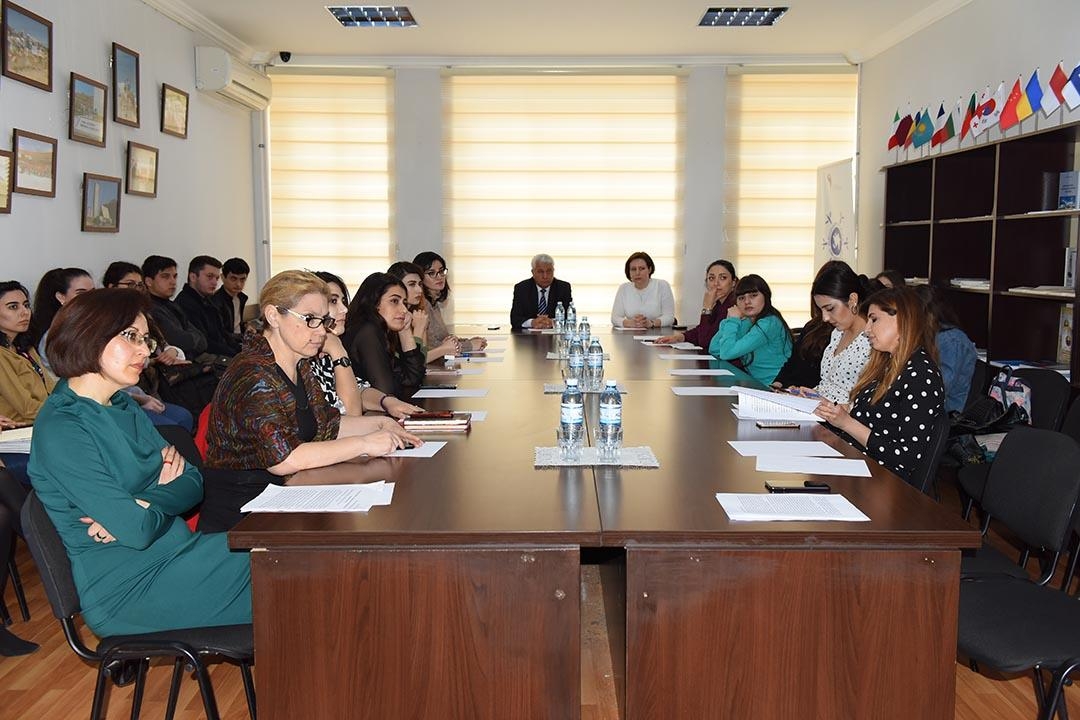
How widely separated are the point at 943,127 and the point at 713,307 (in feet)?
6.67

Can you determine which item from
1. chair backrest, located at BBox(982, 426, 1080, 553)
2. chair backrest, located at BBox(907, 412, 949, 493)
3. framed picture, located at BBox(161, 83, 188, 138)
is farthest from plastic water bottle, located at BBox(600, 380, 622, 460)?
framed picture, located at BBox(161, 83, 188, 138)

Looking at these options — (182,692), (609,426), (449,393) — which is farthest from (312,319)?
(449,393)

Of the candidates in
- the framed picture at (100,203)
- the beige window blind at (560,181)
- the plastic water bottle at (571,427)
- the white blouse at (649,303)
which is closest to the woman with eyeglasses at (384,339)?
the plastic water bottle at (571,427)

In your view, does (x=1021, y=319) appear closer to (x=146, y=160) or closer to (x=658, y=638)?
(x=658, y=638)

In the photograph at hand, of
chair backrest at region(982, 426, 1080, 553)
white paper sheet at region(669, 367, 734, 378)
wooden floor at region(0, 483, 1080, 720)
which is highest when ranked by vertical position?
white paper sheet at region(669, 367, 734, 378)

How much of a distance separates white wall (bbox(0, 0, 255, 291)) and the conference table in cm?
389

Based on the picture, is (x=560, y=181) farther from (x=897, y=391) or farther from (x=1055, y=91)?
(x=897, y=391)

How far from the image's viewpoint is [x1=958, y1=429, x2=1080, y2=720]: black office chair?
6.95 ft

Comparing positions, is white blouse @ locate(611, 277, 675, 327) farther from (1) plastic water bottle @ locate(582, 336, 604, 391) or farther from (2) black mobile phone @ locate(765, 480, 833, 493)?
(2) black mobile phone @ locate(765, 480, 833, 493)

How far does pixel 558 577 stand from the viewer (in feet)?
6.54

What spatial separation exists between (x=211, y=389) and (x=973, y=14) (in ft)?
18.1

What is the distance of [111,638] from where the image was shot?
7.06ft

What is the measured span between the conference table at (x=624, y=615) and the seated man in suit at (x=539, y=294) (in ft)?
19.7

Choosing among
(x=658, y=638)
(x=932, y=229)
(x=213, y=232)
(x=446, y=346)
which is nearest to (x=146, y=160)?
(x=213, y=232)
